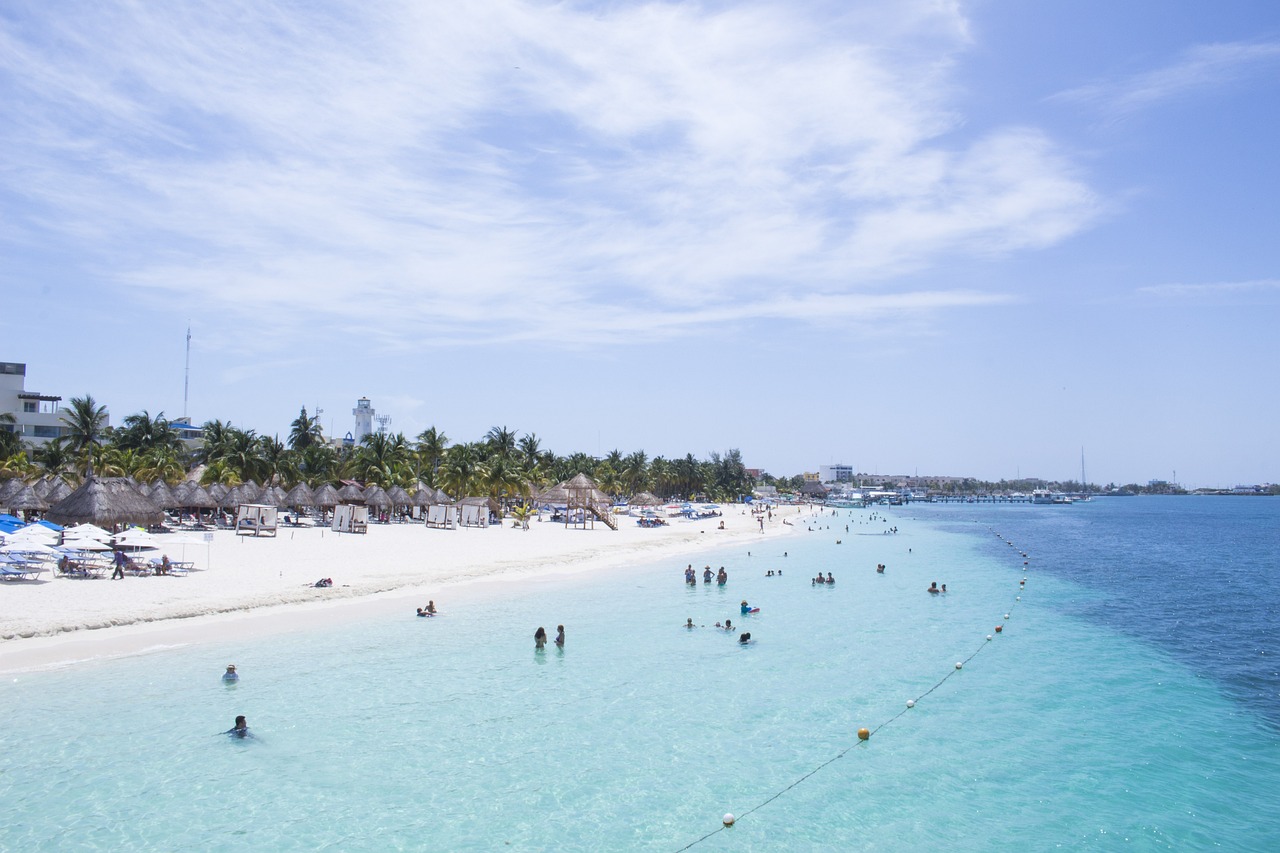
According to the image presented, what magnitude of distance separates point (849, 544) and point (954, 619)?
38.5 metres

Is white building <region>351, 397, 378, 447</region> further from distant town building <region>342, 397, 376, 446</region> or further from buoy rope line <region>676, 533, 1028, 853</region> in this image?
buoy rope line <region>676, 533, 1028, 853</region>

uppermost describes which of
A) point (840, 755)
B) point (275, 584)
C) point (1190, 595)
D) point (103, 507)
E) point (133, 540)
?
point (103, 507)

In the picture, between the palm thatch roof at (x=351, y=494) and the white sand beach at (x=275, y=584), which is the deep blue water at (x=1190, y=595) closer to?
the white sand beach at (x=275, y=584)

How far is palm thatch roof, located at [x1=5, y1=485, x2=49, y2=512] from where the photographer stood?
35562mm

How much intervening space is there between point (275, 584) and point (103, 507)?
8186mm

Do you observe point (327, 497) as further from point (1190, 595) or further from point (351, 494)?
point (1190, 595)

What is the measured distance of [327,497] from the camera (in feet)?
174

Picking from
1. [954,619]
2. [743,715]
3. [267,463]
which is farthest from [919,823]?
[267,463]

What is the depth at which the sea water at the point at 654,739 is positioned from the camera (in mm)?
12750

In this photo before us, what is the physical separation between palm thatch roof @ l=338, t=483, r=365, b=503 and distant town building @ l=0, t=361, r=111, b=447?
2595cm

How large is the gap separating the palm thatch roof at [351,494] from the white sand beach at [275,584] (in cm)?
277

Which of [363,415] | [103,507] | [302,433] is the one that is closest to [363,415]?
[363,415]

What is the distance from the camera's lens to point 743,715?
60.4 feet

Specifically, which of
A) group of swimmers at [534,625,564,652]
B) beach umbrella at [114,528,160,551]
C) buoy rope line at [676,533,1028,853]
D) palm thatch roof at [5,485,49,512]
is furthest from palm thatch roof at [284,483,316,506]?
buoy rope line at [676,533,1028,853]
